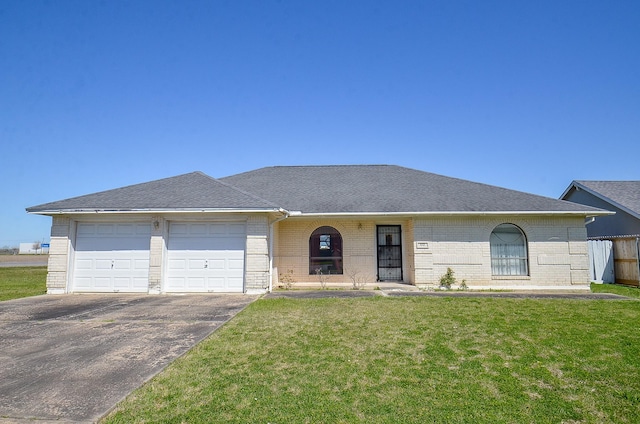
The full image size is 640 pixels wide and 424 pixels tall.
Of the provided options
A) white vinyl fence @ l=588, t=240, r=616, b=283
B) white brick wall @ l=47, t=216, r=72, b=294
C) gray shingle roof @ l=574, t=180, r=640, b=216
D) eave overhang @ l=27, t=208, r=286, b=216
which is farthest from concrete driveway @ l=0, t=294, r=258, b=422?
gray shingle roof @ l=574, t=180, r=640, b=216

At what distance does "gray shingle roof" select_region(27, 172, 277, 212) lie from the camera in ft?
36.8

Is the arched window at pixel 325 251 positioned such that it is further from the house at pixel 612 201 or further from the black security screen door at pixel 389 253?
the house at pixel 612 201

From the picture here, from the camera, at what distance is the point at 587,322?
7129mm

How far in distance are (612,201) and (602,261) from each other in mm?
4227

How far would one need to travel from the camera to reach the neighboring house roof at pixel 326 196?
11.5 metres

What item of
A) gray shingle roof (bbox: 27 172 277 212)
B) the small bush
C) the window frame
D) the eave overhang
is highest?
gray shingle roof (bbox: 27 172 277 212)

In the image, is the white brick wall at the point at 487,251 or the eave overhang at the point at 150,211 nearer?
the eave overhang at the point at 150,211

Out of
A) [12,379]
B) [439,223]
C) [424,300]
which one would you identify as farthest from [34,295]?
[439,223]

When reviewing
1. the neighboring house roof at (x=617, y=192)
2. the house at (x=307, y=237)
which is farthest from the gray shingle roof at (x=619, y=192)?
the house at (x=307, y=237)

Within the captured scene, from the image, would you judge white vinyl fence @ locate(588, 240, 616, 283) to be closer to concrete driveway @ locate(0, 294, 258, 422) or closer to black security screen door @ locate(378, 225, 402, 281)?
black security screen door @ locate(378, 225, 402, 281)

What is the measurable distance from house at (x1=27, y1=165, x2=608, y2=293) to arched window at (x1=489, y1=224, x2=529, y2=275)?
1.5 inches

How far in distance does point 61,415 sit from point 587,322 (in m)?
8.87

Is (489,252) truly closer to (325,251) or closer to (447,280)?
(447,280)

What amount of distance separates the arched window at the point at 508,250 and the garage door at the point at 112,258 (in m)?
12.4
